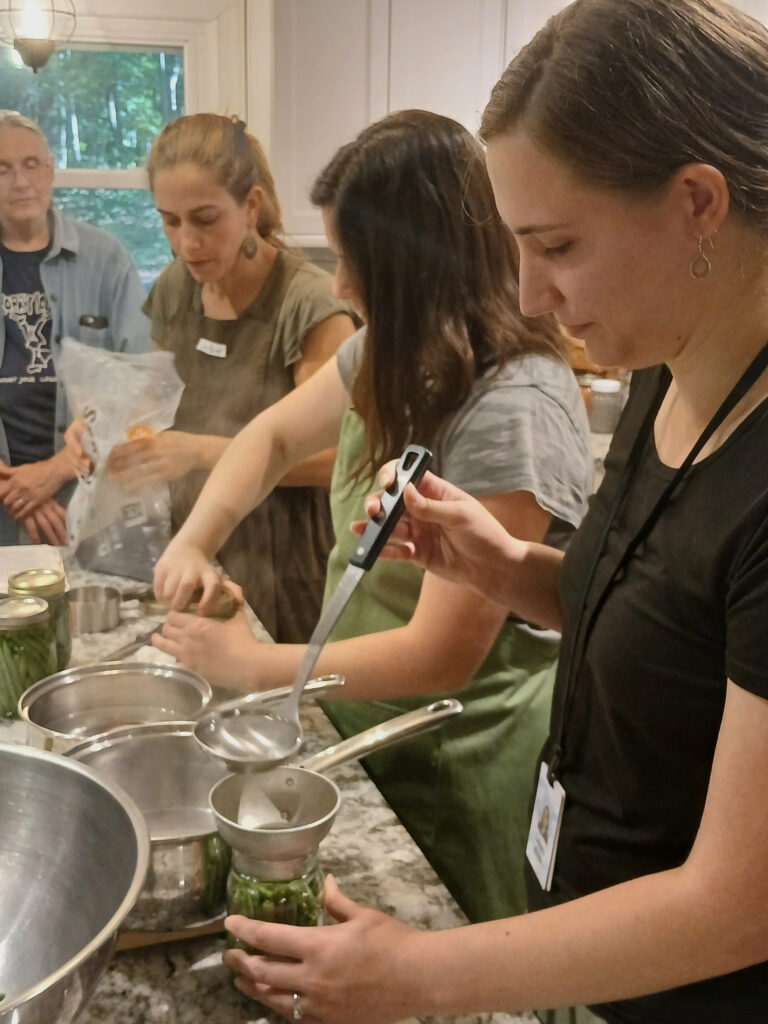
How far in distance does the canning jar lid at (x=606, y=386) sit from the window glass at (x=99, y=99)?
1023mm

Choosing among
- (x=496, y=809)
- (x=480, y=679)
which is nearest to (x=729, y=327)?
(x=480, y=679)

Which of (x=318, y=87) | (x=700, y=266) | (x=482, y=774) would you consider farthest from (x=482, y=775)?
(x=318, y=87)

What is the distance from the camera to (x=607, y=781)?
0.79 m

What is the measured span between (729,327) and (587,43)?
0.22 meters

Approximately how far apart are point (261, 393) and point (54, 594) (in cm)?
69

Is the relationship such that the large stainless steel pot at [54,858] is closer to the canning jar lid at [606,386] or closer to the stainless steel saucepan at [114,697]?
the stainless steel saucepan at [114,697]

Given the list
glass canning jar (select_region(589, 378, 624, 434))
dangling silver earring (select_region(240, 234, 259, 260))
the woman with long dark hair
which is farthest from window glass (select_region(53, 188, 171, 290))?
glass canning jar (select_region(589, 378, 624, 434))

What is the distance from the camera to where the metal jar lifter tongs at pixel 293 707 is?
899 mm

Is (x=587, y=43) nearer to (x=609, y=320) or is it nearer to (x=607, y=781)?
(x=609, y=320)

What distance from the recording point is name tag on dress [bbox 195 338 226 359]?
181 cm

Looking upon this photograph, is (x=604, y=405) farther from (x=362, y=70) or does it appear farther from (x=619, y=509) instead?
(x=619, y=509)

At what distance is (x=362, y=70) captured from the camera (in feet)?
5.74

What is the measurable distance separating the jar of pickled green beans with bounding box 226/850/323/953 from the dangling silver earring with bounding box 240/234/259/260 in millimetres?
1235

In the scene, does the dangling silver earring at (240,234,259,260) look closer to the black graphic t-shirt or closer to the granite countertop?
the black graphic t-shirt
